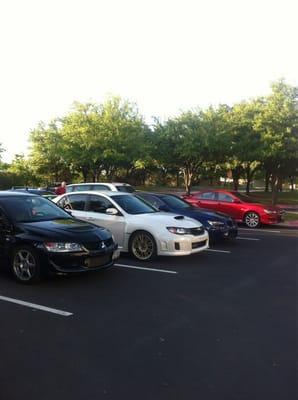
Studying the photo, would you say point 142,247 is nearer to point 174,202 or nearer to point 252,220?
point 174,202

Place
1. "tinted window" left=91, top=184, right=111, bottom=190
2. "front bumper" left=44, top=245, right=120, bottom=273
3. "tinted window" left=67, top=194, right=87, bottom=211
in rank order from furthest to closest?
1. "tinted window" left=91, top=184, right=111, bottom=190
2. "tinted window" left=67, top=194, right=87, bottom=211
3. "front bumper" left=44, top=245, right=120, bottom=273

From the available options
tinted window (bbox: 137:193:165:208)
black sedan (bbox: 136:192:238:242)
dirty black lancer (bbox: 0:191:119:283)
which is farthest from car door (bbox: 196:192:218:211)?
dirty black lancer (bbox: 0:191:119:283)

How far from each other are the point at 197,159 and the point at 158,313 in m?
22.2

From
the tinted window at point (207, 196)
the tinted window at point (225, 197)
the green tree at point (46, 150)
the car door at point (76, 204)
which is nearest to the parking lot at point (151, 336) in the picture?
the car door at point (76, 204)

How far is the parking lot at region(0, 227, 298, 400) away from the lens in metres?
3.76

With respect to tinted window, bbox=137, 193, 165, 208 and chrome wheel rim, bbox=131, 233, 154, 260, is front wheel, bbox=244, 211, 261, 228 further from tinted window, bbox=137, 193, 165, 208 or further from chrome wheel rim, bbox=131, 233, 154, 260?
chrome wheel rim, bbox=131, 233, 154, 260

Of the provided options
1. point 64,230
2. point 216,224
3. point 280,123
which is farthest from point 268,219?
point 64,230

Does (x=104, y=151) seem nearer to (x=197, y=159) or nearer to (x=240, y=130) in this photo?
(x=197, y=159)

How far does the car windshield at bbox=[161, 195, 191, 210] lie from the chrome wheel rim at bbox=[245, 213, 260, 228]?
4.86m

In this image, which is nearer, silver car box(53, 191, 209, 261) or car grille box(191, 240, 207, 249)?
silver car box(53, 191, 209, 261)

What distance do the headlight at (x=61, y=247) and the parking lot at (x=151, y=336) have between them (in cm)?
57

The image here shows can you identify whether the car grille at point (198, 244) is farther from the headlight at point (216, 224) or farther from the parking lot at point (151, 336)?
the headlight at point (216, 224)

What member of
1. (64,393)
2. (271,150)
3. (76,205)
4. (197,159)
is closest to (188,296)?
(64,393)

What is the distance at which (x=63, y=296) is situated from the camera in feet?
21.2
